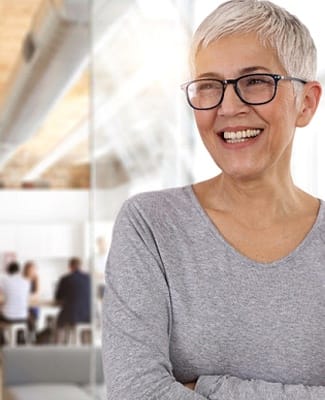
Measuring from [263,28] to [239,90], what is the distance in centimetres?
10

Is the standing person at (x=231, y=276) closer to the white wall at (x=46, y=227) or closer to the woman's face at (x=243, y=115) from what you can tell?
the woman's face at (x=243, y=115)

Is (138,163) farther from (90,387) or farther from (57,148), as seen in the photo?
(57,148)

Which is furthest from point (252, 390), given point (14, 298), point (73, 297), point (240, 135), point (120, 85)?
point (14, 298)

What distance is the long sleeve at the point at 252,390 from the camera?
1272 millimetres

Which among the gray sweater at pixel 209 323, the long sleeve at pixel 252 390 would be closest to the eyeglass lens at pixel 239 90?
the gray sweater at pixel 209 323

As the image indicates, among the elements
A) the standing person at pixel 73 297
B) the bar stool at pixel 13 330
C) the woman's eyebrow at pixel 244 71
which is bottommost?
→ the bar stool at pixel 13 330

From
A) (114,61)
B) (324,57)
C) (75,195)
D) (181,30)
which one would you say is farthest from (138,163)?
(75,195)

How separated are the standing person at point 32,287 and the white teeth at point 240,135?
8.84 metres

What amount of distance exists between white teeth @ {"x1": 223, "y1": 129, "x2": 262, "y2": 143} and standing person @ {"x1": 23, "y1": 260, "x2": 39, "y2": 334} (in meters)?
8.84

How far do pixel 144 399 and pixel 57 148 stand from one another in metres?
9.08

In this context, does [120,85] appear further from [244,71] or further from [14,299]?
[14,299]

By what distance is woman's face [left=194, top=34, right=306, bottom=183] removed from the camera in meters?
1.27

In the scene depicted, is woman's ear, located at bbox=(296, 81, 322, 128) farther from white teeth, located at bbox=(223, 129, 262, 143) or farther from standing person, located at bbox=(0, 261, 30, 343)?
standing person, located at bbox=(0, 261, 30, 343)

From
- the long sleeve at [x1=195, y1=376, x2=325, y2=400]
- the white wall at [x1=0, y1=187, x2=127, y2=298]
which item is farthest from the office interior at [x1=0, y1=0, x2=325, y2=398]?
the white wall at [x1=0, y1=187, x2=127, y2=298]
